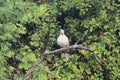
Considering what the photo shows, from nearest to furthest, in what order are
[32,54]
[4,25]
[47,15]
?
[4,25] < [32,54] < [47,15]

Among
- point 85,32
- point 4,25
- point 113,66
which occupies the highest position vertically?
point 4,25

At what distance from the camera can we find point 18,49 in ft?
19.5

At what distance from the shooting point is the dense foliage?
18.6 ft

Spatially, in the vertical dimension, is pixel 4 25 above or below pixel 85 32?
above

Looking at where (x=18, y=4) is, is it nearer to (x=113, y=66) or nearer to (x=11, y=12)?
(x=11, y=12)

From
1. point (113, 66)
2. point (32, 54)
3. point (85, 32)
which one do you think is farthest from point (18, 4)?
point (113, 66)

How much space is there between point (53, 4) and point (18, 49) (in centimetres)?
95

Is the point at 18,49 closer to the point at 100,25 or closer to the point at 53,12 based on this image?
the point at 53,12

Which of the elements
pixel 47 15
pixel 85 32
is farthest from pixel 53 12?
pixel 85 32

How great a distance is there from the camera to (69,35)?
20.6ft

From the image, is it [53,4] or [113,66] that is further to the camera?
[53,4]

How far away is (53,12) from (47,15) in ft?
0.41

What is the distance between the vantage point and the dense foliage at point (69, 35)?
18.6 feet

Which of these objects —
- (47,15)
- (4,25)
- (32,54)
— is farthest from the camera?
(47,15)
